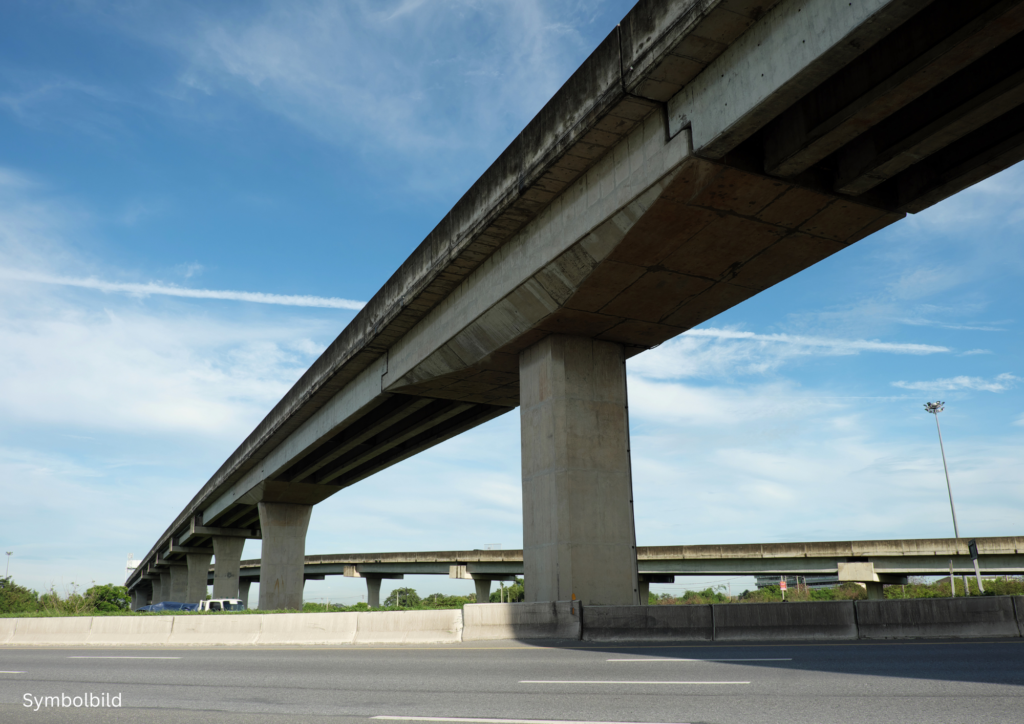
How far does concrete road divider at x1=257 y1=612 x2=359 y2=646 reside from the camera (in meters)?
17.0

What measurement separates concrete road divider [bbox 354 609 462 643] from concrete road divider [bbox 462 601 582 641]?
0.33m

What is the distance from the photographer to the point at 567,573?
16094 mm

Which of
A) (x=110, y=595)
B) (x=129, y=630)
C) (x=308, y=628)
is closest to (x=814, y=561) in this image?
(x=308, y=628)

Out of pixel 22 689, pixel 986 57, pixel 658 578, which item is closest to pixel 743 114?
pixel 986 57

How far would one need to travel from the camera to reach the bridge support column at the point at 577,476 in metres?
16.4

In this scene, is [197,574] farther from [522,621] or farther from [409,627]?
[522,621]

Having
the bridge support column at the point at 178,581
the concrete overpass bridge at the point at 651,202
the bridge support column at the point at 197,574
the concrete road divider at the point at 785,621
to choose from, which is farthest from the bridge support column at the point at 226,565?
the concrete road divider at the point at 785,621

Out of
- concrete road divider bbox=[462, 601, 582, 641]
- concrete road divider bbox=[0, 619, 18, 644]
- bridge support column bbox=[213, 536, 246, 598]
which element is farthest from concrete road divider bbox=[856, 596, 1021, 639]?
bridge support column bbox=[213, 536, 246, 598]

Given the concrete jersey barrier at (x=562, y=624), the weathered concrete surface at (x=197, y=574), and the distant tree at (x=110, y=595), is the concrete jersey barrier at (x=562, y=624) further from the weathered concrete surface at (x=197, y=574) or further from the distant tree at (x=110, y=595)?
the distant tree at (x=110, y=595)

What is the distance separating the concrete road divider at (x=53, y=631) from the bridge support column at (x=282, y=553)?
16.0 m

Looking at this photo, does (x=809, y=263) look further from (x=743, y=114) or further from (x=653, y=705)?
(x=653, y=705)

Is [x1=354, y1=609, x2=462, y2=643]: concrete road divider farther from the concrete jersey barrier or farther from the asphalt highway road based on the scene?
the asphalt highway road

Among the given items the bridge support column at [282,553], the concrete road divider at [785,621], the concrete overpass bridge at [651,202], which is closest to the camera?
the concrete overpass bridge at [651,202]

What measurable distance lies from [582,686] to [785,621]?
635 centimetres
